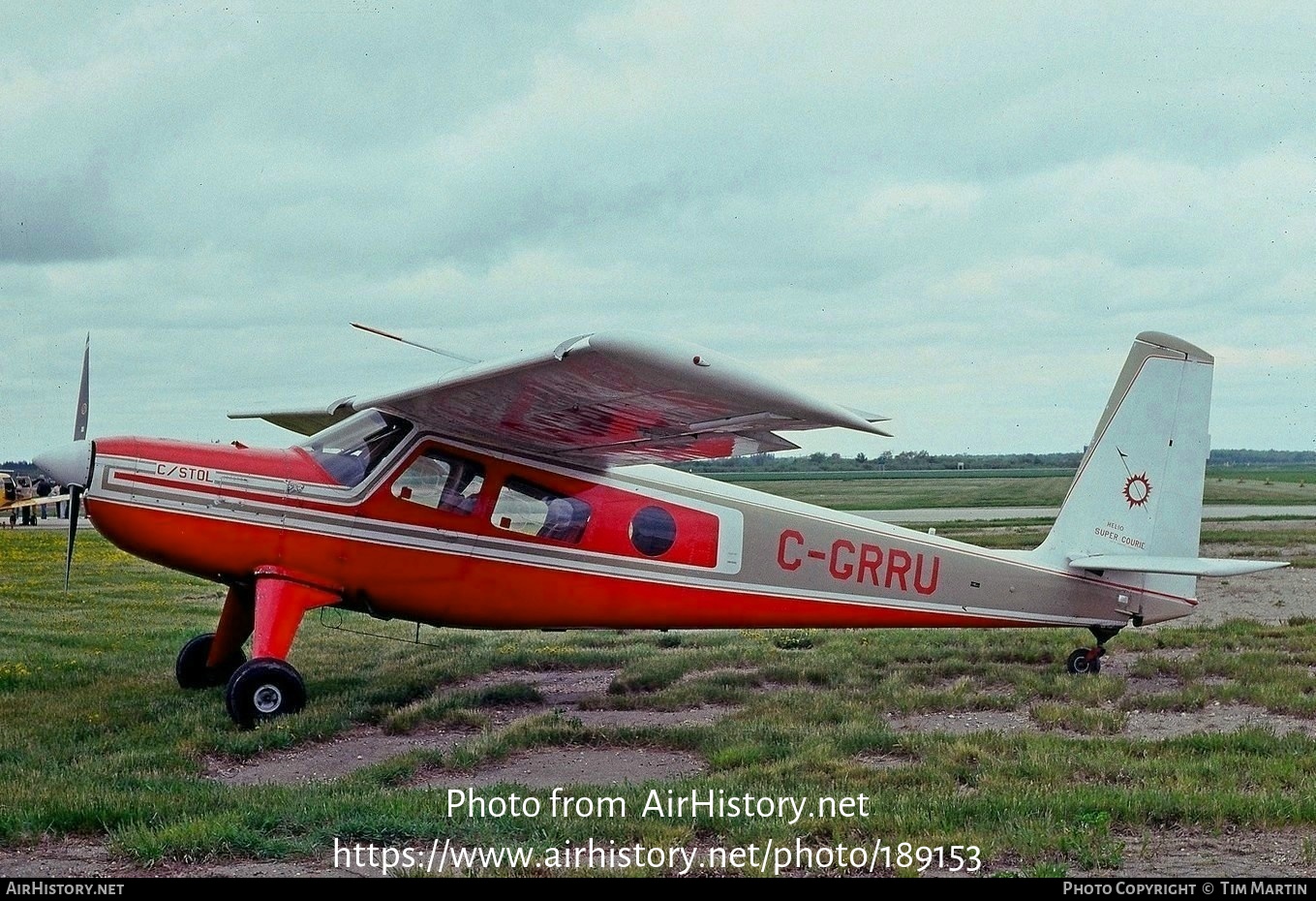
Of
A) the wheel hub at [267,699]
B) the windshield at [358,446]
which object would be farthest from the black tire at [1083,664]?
the wheel hub at [267,699]

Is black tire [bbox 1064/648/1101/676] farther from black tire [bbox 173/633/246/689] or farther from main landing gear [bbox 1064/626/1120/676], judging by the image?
black tire [bbox 173/633/246/689]

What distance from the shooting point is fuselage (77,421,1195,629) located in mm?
8484

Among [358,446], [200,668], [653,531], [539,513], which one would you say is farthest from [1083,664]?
[200,668]

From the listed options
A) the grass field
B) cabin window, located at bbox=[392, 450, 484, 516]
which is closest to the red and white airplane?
cabin window, located at bbox=[392, 450, 484, 516]

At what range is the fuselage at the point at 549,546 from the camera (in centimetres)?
848

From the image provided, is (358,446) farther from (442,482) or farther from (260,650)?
(260,650)

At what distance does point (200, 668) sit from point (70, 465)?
2.32 m

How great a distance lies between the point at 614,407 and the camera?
7.63 m

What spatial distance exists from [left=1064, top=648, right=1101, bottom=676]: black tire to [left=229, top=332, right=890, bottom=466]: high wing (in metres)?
3.97

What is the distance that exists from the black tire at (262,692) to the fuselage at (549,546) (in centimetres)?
87

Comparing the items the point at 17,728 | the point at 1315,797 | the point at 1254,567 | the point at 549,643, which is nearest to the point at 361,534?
the point at 17,728

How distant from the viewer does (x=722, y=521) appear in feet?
32.1

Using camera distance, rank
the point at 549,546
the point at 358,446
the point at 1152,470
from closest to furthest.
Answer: the point at 358,446, the point at 549,546, the point at 1152,470

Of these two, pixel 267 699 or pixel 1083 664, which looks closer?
pixel 267 699
